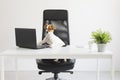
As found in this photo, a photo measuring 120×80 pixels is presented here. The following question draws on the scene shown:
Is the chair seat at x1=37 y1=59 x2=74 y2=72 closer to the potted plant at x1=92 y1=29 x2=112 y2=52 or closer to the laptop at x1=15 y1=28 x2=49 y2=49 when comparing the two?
the laptop at x1=15 y1=28 x2=49 y2=49

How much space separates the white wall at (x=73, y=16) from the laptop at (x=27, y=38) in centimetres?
170

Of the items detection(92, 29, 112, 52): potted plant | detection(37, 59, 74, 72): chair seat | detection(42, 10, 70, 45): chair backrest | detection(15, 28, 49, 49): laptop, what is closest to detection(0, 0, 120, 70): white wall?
detection(42, 10, 70, 45): chair backrest

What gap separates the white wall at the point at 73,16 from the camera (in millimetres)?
4473

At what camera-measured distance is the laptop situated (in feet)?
8.69

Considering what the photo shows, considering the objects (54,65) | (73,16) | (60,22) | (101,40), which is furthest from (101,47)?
(73,16)

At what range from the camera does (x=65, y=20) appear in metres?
3.59

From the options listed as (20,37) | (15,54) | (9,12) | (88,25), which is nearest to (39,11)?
(9,12)

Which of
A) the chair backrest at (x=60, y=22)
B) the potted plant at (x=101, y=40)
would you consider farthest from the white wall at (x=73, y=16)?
the potted plant at (x=101, y=40)

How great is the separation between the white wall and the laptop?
1699mm

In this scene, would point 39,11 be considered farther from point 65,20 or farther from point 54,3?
point 65,20

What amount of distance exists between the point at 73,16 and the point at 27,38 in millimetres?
1947

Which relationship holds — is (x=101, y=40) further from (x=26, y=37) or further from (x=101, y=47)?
(x=26, y=37)

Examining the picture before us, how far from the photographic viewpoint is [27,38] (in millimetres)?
2701

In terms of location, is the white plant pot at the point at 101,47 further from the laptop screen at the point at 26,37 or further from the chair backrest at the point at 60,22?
the chair backrest at the point at 60,22
